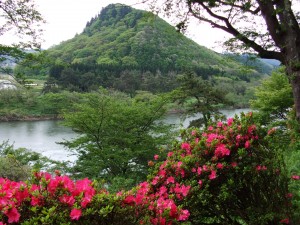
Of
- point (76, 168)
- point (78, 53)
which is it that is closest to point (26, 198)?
point (76, 168)

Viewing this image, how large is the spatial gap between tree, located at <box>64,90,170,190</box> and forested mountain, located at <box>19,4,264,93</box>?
3562 centimetres

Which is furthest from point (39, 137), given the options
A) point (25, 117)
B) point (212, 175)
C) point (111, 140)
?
point (212, 175)

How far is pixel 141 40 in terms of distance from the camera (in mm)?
93812

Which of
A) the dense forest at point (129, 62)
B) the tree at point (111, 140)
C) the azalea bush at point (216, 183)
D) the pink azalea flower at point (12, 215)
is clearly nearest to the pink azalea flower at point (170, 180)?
the azalea bush at point (216, 183)

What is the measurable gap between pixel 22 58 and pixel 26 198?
6.45 meters

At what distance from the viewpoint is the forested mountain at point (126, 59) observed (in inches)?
2169

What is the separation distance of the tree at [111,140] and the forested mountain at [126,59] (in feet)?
117

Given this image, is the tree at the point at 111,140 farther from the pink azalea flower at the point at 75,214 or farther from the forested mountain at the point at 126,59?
the forested mountain at the point at 126,59

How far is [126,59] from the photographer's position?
8144cm

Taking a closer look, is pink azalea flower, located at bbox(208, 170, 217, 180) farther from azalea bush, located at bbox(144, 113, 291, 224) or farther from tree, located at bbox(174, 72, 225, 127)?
tree, located at bbox(174, 72, 225, 127)

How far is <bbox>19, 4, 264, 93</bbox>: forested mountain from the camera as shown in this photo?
55.1 meters

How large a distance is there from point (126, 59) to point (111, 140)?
70898mm

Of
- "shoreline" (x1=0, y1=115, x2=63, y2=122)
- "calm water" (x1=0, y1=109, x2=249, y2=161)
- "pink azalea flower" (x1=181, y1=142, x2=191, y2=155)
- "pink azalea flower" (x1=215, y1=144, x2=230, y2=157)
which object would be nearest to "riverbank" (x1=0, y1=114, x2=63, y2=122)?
"shoreline" (x1=0, y1=115, x2=63, y2=122)

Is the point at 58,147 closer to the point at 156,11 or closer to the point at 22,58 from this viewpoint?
the point at 22,58
